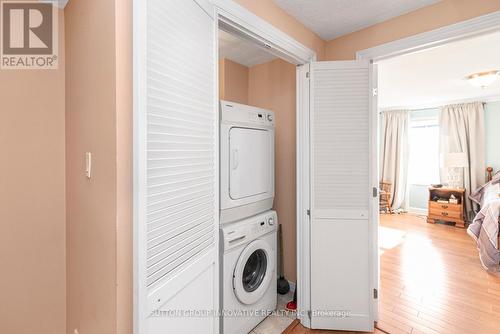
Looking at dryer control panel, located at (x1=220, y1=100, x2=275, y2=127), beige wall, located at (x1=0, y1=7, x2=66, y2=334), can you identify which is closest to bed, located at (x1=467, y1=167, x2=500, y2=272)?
dryer control panel, located at (x1=220, y1=100, x2=275, y2=127)

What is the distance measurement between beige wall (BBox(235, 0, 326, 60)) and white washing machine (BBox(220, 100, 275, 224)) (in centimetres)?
60

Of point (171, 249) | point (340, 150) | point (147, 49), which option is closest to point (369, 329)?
point (340, 150)

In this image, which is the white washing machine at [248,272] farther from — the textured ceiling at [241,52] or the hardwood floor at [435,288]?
the textured ceiling at [241,52]

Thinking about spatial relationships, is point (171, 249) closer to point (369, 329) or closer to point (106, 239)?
point (106, 239)

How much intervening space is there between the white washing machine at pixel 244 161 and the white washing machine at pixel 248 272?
0.11 metres

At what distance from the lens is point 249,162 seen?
197 centimetres

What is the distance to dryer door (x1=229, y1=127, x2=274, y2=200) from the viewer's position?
1.83m

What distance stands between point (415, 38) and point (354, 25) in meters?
0.45

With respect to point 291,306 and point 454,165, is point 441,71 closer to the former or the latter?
point 454,165

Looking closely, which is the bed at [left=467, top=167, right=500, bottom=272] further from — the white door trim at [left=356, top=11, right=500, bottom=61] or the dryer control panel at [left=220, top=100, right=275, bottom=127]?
the dryer control panel at [left=220, top=100, right=275, bottom=127]

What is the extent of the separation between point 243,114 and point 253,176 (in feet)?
1.59

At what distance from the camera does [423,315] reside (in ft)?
7.04

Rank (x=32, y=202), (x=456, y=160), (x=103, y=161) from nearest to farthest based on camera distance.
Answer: (x=103, y=161)
(x=32, y=202)
(x=456, y=160)

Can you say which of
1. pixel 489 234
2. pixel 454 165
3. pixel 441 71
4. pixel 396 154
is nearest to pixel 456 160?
pixel 454 165
